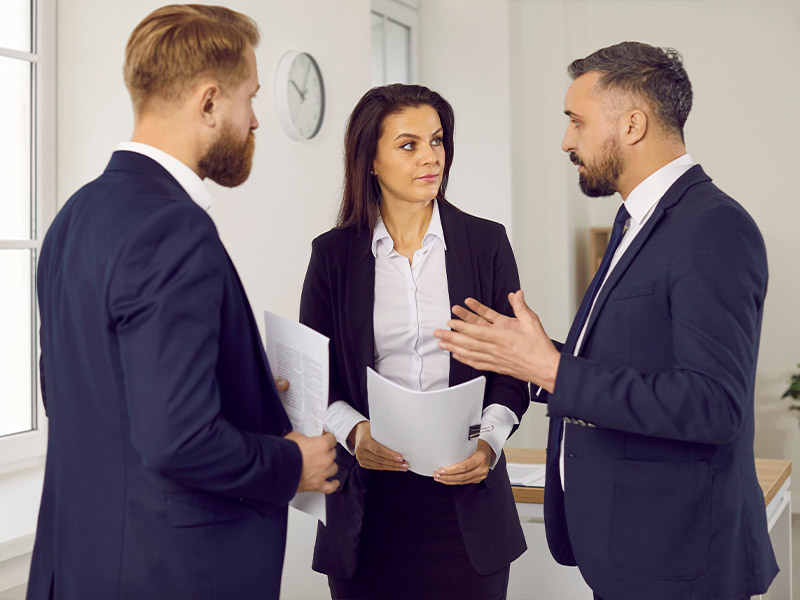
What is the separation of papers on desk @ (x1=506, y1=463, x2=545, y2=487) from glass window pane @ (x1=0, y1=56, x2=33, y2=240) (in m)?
1.70

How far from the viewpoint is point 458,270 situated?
2.00 meters

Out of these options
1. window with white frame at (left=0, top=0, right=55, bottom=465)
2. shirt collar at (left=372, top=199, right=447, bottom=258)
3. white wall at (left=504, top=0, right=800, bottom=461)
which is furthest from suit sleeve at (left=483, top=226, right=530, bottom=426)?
white wall at (left=504, top=0, right=800, bottom=461)

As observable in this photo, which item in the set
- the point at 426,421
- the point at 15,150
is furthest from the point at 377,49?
the point at 426,421

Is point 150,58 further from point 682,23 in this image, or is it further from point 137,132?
point 682,23

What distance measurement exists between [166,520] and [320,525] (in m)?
0.96

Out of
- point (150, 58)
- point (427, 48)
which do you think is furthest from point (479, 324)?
point (427, 48)

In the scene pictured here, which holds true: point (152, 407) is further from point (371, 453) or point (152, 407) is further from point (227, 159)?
point (371, 453)

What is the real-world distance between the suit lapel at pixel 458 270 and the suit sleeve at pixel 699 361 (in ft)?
1.83

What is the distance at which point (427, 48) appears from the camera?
5355 mm

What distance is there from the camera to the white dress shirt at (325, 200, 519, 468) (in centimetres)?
196

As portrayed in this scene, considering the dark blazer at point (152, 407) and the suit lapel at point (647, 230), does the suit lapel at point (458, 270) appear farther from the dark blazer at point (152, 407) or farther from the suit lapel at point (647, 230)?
the dark blazer at point (152, 407)

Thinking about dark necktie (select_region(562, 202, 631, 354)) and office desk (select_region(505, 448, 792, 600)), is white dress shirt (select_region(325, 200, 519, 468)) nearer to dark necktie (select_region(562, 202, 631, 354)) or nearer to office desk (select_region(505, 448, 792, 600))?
dark necktie (select_region(562, 202, 631, 354))

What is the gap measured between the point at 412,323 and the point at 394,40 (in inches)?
138

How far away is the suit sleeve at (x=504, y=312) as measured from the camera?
6.55 ft
